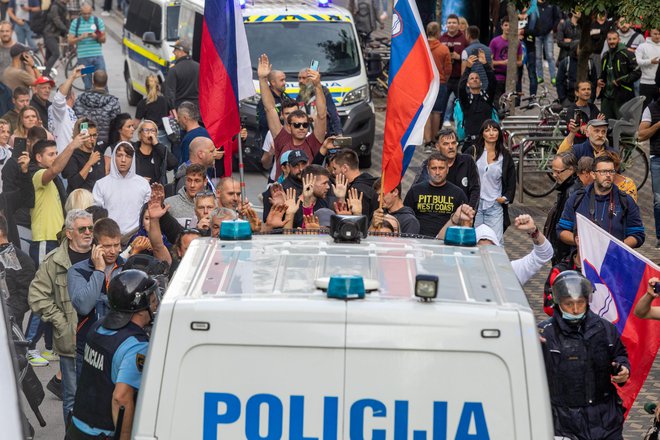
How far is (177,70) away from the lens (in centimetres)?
1727

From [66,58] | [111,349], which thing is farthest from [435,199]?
[66,58]

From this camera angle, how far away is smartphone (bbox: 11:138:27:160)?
40.4ft

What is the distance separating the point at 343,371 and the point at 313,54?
47.4 feet

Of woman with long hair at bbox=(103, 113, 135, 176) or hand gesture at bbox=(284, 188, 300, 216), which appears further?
woman with long hair at bbox=(103, 113, 135, 176)

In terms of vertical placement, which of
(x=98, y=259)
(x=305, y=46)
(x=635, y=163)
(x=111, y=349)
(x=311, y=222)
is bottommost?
(x=635, y=163)

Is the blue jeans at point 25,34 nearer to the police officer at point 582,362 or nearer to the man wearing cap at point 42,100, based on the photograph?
the man wearing cap at point 42,100

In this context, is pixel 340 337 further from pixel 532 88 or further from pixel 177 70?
pixel 532 88

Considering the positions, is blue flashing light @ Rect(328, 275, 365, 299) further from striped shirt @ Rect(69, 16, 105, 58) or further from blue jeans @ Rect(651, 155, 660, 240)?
striped shirt @ Rect(69, 16, 105, 58)

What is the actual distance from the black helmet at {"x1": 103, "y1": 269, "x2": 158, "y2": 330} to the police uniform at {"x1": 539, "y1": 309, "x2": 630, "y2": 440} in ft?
7.28

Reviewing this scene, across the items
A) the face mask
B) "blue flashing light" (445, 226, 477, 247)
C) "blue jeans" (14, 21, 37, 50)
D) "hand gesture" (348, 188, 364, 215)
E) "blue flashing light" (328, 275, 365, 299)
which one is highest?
"blue flashing light" (328, 275, 365, 299)

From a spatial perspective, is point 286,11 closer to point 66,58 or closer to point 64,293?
point 66,58

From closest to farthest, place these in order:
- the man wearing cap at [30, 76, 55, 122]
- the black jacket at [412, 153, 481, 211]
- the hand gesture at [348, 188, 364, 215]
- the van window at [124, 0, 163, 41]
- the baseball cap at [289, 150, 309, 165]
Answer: the hand gesture at [348, 188, 364, 215] → the baseball cap at [289, 150, 309, 165] → the black jacket at [412, 153, 481, 211] → the man wearing cap at [30, 76, 55, 122] → the van window at [124, 0, 163, 41]

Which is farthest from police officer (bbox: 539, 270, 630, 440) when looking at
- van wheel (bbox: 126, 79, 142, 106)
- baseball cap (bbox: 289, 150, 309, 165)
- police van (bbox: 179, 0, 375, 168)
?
van wheel (bbox: 126, 79, 142, 106)

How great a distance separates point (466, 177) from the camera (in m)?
11.6
